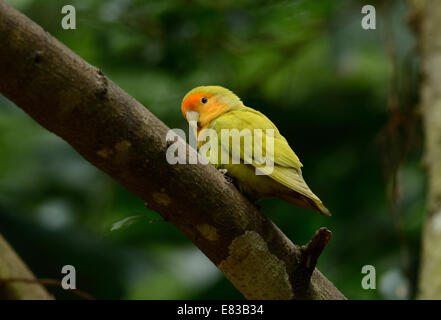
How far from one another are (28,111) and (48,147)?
13.0ft

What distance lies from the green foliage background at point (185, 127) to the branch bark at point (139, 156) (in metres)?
1.66

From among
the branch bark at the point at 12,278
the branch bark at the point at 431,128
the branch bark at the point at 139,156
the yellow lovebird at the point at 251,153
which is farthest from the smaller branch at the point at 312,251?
the branch bark at the point at 431,128

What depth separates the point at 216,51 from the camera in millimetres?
5039

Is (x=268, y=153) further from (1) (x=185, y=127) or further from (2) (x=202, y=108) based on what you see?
(1) (x=185, y=127)

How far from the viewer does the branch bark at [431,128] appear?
3326 millimetres

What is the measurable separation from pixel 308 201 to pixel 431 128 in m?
1.76

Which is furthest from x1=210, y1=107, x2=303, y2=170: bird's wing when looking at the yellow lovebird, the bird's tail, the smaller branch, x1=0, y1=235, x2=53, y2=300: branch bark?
x1=0, y1=235, x2=53, y2=300: branch bark

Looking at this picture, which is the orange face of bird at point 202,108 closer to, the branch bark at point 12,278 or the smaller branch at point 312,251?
the smaller branch at point 312,251

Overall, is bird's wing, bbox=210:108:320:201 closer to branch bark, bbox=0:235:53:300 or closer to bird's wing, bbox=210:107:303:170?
bird's wing, bbox=210:107:303:170

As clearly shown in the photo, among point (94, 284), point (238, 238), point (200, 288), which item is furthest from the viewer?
point (200, 288)

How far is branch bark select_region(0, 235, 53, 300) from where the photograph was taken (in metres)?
1.54
